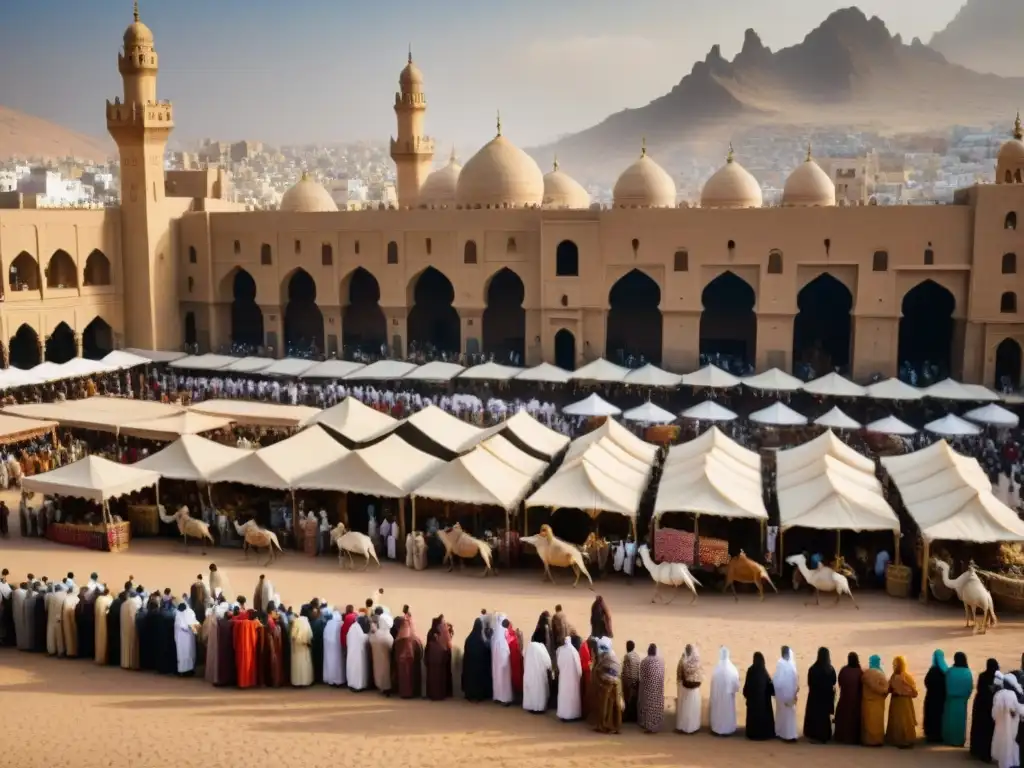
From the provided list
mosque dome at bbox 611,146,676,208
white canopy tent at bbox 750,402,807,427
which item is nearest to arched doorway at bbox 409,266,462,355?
mosque dome at bbox 611,146,676,208

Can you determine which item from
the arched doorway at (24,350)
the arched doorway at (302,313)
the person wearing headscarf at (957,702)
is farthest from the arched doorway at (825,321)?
the arched doorway at (24,350)

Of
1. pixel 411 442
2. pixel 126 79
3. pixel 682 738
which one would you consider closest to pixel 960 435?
pixel 411 442

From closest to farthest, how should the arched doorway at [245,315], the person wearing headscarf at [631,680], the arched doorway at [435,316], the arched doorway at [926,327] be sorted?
the person wearing headscarf at [631,680], the arched doorway at [926,327], the arched doorway at [435,316], the arched doorway at [245,315]

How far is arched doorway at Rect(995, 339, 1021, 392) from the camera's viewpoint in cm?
2450

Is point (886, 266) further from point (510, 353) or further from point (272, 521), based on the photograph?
point (272, 521)

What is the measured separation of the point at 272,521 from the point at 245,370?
38.4 ft

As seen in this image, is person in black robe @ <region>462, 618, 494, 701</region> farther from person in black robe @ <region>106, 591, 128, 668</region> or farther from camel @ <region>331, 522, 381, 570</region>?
camel @ <region>331, 522, 381, 570</region>

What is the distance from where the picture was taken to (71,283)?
3098cm

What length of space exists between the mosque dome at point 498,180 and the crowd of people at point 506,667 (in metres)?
19.1

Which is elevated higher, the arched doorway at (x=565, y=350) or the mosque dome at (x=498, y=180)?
the mosque dome at (x=498, y=180)

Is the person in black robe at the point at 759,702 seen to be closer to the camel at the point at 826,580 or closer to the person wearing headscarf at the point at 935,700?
the person wearing headscarf at the point at 935,700

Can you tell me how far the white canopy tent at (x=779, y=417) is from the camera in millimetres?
21047

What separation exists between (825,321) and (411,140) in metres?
14.8

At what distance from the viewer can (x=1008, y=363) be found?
2498cm
